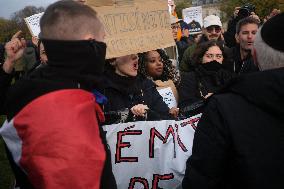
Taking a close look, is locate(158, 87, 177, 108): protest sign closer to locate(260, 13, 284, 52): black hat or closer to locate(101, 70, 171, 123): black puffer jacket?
locate(101, 70, 171, 123): black puffer jacket

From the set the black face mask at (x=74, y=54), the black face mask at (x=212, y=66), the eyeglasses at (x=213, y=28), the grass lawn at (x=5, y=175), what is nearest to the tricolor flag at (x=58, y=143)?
the black face mask at (x=74, y=54)

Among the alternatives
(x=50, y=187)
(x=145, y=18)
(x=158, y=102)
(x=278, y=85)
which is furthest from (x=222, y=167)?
(x=145, y=18)

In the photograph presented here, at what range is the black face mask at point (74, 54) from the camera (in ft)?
5.19

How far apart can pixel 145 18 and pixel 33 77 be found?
1.71 m

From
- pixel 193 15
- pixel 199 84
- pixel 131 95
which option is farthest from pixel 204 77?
pixel 193 15

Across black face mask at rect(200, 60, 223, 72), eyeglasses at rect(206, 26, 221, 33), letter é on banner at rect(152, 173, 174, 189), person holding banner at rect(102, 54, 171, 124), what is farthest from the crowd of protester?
eyeglasses at rect(206, 26, 221, 33)

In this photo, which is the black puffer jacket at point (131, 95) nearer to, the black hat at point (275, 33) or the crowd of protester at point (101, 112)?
the crowd of protester at point (101, 112)

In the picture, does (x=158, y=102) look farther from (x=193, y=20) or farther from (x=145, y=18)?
(x=193, y=20)

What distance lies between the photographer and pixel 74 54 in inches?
62.4

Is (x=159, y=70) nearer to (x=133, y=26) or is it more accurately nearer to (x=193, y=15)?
(x=133, y=26)

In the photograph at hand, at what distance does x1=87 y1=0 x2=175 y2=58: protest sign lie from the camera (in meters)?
→ 3.03

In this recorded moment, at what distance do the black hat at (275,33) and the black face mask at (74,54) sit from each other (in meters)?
Answer: 0.73

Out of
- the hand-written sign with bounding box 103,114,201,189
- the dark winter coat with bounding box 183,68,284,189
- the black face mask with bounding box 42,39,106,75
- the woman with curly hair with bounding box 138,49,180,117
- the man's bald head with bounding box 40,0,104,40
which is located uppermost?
the man's bald head with bounding box 40,0,104,40

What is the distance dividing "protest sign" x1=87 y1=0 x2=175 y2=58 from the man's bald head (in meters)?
1.30
